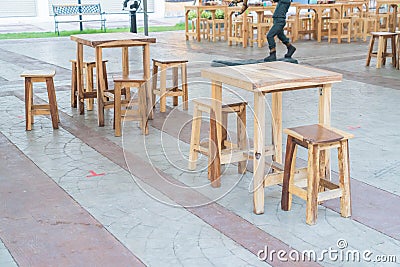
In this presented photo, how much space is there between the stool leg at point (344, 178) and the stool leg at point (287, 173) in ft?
0.93

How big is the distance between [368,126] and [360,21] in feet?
28.7

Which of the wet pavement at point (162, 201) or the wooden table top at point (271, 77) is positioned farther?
the wooden table top at point (271, 77)

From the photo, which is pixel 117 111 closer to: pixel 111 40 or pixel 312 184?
pixel 111 40

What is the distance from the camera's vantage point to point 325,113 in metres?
3.92

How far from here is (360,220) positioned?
12.3 feet

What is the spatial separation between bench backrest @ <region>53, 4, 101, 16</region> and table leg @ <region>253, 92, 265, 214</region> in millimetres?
14082

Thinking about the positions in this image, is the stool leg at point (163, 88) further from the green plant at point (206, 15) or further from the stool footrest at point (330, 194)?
the green plant at point (206, 15)

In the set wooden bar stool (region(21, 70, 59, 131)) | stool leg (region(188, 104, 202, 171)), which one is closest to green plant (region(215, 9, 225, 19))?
wooden bar stool (region(21, 70, 59, 131))

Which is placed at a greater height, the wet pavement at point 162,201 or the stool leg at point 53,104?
the stool leg at point 53,104

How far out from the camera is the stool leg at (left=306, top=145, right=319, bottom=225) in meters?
3.62

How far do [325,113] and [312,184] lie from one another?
1.71ft

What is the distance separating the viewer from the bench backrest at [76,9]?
56.2 feet

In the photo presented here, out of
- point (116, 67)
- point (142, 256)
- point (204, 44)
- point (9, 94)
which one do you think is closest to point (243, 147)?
point (142, 256)

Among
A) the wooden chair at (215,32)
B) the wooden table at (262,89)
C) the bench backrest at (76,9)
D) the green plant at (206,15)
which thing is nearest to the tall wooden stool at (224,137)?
the wooden table at (262,89)
